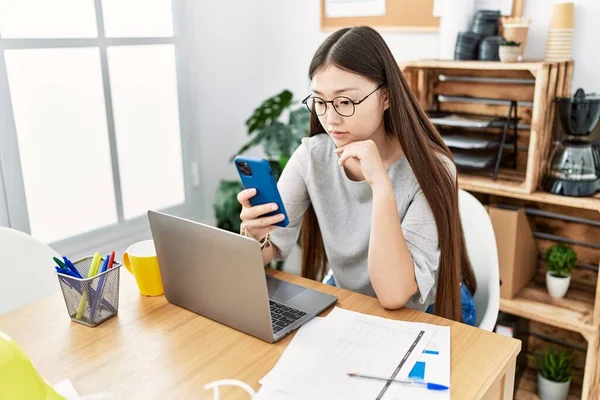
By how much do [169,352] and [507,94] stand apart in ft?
5.04

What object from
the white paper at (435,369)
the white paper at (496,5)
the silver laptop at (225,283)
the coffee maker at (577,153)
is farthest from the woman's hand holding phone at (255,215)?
the white paper at (496,5)

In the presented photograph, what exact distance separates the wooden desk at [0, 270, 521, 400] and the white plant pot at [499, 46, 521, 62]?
3.43 feet

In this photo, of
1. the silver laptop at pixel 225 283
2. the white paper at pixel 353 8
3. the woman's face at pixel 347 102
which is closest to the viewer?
the silver laptop at pixel 225 283

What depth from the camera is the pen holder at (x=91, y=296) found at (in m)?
1.02

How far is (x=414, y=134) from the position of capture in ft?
4.05

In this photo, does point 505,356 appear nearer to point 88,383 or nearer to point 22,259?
point 88,383

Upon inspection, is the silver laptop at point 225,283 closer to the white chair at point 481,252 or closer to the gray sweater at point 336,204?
the gray sweater at point 336,204

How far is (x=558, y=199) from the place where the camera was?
1688 millimetres

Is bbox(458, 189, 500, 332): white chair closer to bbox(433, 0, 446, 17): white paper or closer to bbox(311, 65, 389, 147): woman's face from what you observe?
bbox(311, 65, 389, 147): woman's face

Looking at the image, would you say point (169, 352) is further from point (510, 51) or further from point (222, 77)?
point (222, 77)

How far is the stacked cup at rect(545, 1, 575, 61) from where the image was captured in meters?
1.74

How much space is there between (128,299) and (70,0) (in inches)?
53.9

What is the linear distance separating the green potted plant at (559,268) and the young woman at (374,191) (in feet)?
1.92

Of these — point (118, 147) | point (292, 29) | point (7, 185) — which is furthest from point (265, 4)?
point (7, 185)
